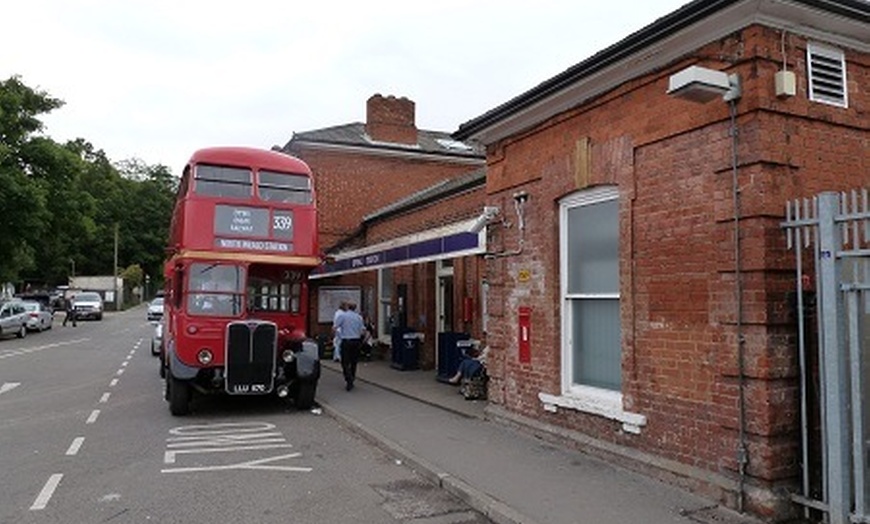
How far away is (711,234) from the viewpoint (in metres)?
6.02

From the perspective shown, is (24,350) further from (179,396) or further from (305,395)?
(305,395)

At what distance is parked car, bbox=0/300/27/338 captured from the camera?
29.9 metres

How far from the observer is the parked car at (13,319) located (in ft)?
98.1

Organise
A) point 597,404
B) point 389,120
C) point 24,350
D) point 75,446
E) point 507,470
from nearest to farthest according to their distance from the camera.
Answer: point 507,470
point 597,404
point 75,446
point 24,350
point 389,120

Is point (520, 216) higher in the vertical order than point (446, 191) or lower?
lower

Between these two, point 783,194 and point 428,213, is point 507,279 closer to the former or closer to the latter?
point 783,194

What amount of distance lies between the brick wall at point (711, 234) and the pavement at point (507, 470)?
40 cm

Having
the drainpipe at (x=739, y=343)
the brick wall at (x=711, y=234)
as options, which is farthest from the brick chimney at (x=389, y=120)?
the drainpipe at (x=739, y=343)

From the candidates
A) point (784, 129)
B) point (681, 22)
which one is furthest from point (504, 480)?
point (681, 22)

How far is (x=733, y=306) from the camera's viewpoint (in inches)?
227

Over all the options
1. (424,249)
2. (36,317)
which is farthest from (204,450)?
(36,317)

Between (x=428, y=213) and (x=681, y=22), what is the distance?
11.3 metres

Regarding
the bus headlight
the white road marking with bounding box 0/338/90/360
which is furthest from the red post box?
the white road marking with bounding box 0/338/90/360

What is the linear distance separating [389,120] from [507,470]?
20368mm
